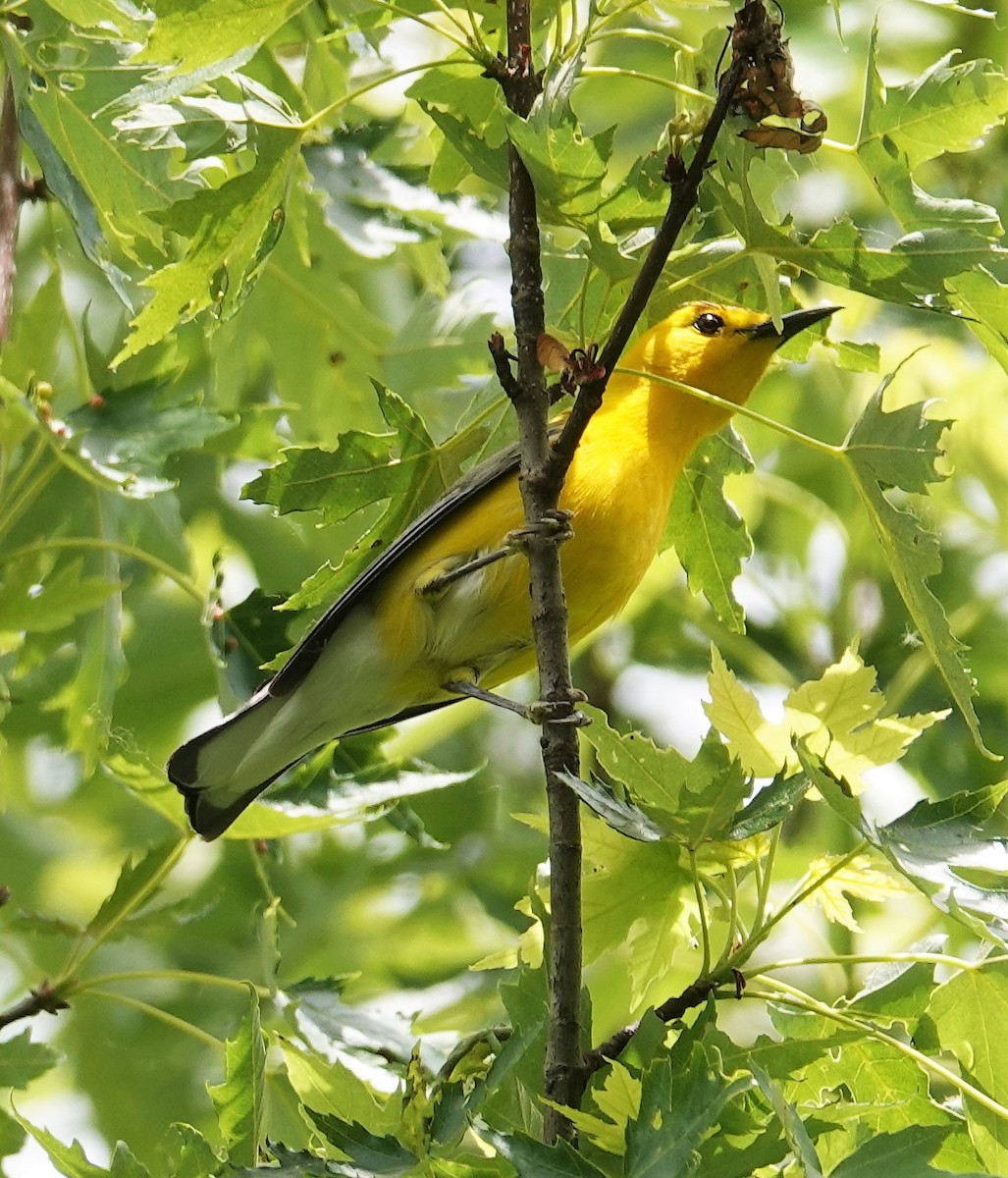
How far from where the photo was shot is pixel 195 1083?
17.6ft

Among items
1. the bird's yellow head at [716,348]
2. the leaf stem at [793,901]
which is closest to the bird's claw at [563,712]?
the leaf stem at [793,901]

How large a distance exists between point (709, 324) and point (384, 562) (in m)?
1.16

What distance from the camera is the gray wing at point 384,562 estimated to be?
3.78 metres

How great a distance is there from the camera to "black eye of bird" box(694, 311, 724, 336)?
171 inches

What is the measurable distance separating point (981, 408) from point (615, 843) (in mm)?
3601

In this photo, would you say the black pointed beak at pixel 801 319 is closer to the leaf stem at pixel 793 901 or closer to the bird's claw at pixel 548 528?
the bird's claw at pixel 548 528

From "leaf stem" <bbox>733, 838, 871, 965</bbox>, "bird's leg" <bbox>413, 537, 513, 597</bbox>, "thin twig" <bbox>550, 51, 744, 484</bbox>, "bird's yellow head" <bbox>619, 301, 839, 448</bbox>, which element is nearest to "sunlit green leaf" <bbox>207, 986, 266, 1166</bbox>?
"leaf stem" <bbox>733, 838, 871, 965</bbox>

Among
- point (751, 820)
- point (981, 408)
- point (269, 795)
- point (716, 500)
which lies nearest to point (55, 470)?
point (269, 795)

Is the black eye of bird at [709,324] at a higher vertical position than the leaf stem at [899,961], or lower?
higher

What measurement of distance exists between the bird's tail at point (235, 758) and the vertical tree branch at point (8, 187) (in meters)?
1.09

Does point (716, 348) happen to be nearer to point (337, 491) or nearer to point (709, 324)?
point (709, 324)

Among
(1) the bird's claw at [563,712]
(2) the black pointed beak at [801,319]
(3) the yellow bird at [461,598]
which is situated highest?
(2) the black pointed beak at [801,319]

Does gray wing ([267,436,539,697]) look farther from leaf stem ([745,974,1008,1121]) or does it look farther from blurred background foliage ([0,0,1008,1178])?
leaf stem ([745,974,1008,1121])

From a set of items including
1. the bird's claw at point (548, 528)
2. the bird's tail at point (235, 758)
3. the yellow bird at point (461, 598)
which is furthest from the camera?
the bird's tail at point (235, 758)
